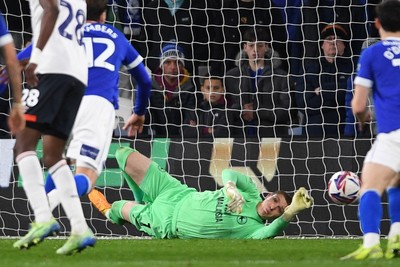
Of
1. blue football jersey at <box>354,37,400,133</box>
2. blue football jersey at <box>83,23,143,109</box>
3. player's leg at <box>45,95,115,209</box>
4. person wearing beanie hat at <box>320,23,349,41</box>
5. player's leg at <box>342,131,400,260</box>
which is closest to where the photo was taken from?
player's leg at <box>342,131,400,260</box>

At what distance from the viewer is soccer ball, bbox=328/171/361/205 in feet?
36.0

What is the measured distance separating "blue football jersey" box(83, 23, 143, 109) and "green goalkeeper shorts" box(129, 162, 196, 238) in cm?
197

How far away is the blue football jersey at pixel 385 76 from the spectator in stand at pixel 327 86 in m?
4.88

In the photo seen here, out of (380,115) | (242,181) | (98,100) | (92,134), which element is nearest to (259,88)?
(242,181)

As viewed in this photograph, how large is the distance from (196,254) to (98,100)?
5.15ft

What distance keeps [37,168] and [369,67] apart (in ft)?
7.62

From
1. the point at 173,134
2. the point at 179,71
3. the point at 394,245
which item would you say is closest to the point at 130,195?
the point at 173,134

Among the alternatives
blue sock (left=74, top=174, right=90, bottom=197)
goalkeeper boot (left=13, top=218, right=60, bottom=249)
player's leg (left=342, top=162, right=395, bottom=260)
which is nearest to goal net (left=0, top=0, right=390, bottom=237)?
blue sock (left=74, top=174, right=90, bottom=197)

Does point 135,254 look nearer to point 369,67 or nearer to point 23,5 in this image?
point 369,67

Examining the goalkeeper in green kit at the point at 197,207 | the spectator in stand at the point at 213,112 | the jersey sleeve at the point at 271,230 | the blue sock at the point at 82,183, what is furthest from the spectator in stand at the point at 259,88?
the blue sock at the point at 82,183

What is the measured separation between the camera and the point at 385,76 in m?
8.30

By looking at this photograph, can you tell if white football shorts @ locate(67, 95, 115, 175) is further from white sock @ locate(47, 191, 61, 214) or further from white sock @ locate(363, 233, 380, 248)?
white sock @ locate(363, 233, 380, 248)

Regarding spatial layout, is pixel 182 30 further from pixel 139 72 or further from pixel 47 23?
pixel 47 23

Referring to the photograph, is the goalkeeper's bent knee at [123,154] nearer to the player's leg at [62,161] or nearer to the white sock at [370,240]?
the player's leg at [62,161]
